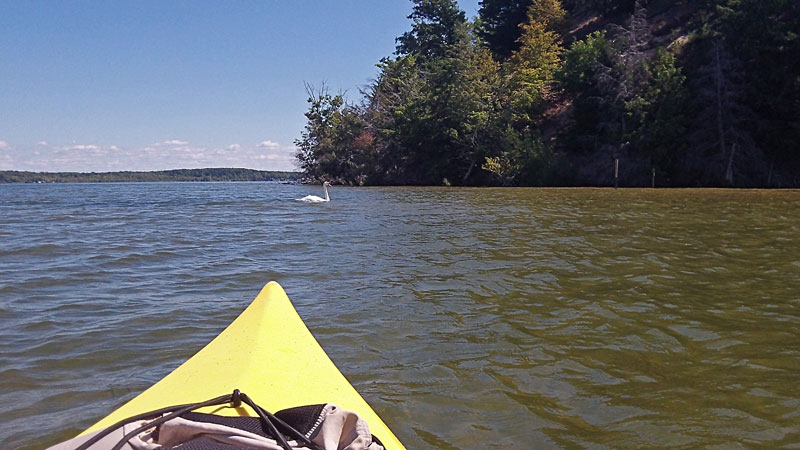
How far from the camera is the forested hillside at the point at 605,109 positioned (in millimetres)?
22719

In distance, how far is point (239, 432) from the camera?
1707 mm

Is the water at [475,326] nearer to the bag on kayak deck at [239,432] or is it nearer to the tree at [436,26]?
the bag on kayak deck at [239,432]

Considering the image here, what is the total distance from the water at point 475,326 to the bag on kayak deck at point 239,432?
99 centimetres

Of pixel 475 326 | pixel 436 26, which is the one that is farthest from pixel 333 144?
pixel 475 326

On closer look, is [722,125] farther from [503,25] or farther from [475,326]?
[503,25]

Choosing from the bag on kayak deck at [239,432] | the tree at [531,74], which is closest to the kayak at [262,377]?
the bag on kayak deck at [239,432]

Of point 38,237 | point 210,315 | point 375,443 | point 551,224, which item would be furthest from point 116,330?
point 551,224

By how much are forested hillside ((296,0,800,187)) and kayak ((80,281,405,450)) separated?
23959 mm

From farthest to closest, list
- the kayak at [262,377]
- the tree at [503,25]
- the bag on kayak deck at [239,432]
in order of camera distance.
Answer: the tree at [503,25], the kayak at [262,377], the bag on kayak deck at [239,432]

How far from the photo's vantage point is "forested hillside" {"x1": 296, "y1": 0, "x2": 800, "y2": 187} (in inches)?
894

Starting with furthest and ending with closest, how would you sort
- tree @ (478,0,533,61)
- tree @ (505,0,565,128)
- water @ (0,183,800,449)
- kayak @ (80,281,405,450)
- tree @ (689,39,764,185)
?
tree @ (478,0,533,61)
tree @ (505,0,565,128)
tree @ (689,39,764,185)
water @ (0,183,800,449)
kayak @ (80,281,405,450)

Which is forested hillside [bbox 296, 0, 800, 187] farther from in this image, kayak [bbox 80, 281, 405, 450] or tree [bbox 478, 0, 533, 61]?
kayak [bbox 80, 281, 405, 450]

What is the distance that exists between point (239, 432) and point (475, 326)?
10.0ft

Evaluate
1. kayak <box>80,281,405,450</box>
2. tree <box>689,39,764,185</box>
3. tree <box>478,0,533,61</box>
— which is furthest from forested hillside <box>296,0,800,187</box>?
kayak <box>80,281,405,450</box>
